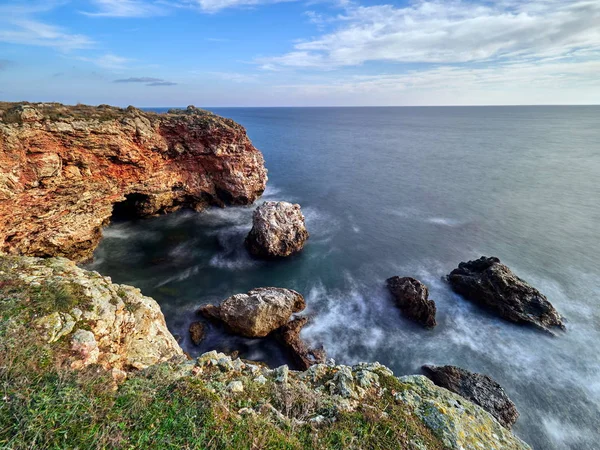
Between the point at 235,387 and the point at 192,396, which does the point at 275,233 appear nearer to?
the point at 235,387

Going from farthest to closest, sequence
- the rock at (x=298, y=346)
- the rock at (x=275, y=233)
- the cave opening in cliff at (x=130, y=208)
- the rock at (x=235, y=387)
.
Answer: the cave opening in cliff at (x=130, y=208) < the rock at (x=275, y=233) < the rock at (x=298, y=346) < the rock at (x=235, y=387)

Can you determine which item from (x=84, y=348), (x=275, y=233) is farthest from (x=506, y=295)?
(x=84, y=348)

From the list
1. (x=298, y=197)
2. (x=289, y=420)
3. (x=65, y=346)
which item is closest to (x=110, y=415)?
(x=65, y=346)

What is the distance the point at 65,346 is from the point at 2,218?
17.5 m

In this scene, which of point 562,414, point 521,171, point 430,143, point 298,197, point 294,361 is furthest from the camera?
point 430,143

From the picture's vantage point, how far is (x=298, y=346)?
54.9ft

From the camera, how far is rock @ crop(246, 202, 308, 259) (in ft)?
83.7

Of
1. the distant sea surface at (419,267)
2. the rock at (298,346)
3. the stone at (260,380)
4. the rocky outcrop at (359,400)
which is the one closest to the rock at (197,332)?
the distant sea surface at (419,267)

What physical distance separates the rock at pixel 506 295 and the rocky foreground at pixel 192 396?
15191mm

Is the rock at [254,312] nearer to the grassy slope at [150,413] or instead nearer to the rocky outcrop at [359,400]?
the rocky outcrop at [359,400]

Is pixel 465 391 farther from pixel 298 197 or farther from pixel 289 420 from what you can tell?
pixel 298 197

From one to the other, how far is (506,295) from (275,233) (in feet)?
59.2

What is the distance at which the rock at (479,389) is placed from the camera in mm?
13914

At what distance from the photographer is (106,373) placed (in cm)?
657
